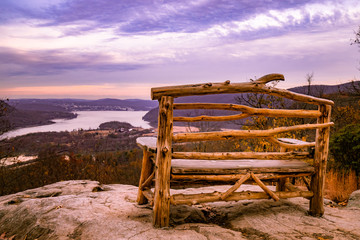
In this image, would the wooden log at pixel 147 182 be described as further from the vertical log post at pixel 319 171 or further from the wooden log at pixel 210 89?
the vertical log post at pixel 319 171

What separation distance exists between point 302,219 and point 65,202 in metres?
3.82

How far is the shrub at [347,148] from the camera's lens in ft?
24.1

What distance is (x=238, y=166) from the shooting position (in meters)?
3.71

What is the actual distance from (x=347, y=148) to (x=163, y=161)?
698 cm

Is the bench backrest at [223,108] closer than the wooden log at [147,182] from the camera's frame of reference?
Yes

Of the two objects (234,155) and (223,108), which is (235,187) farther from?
(223,108)

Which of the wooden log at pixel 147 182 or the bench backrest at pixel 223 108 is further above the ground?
the bench backrest at pixel 223 108

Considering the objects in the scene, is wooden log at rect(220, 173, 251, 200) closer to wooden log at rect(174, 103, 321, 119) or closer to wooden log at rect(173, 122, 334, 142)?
wooden log at rect(173, 122, 334, 142)

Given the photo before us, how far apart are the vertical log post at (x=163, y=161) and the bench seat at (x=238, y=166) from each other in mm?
172

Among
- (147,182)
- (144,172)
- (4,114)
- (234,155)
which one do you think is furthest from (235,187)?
(4,114)

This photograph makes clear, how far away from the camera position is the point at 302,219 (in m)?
3.82

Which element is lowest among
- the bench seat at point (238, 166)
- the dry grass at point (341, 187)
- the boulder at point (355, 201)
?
the dry grass at point (341, 187)

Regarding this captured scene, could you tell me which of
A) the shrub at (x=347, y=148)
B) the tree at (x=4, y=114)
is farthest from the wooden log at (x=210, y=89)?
the tree at (x=4, y=114)

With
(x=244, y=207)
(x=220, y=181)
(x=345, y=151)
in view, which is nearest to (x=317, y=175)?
(x=244, y=207)
